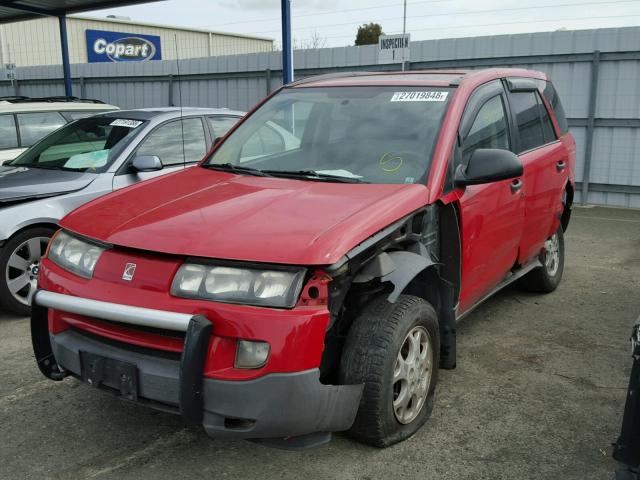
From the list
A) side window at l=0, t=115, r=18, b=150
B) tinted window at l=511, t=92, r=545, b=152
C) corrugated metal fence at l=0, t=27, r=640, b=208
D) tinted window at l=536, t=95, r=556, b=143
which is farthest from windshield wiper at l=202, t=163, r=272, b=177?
corrugated metal fence at l=0, t=27, r=640, b=208

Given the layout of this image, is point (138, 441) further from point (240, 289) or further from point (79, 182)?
point (79, 182)

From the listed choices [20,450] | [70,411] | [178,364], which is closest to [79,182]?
[70,411]

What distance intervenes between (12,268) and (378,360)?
3.48 meters

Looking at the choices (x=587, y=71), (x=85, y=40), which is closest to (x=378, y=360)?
(x=587, y=71)

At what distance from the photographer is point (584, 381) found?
388 centimetres

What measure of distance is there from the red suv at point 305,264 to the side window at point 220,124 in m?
2.06

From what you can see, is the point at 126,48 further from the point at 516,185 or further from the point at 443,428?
the point at 443,428

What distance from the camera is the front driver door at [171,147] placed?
18.4ft

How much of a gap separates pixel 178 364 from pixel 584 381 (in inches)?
99.9

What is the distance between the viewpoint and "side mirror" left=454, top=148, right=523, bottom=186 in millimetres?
3498

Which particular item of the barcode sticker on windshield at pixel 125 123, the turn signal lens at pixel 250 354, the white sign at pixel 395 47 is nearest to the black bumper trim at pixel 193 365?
the turn signal lens at pixel 250 354

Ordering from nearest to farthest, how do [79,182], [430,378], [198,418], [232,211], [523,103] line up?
[198,418]
[232,211]
[430,378]
[523,103]
[79,182]

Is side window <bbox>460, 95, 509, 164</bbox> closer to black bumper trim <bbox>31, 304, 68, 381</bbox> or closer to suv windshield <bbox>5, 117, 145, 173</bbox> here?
black bumper trim <bbox>31, 304, 68, 381</bbox>

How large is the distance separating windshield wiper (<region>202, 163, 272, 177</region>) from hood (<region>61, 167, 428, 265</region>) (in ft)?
0.24
